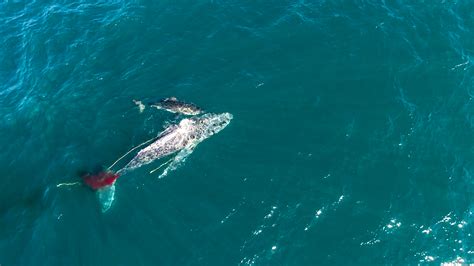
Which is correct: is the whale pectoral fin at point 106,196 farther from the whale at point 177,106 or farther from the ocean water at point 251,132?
the whale at point 177,106

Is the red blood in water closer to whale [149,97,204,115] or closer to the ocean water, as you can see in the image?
the ocean water

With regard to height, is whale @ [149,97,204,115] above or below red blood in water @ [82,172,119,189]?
above

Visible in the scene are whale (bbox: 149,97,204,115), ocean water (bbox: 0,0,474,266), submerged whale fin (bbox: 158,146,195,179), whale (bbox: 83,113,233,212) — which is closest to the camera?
Answer: ocean water (bbox: 0,0,474,266)

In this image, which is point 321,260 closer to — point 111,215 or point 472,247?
point 472,247

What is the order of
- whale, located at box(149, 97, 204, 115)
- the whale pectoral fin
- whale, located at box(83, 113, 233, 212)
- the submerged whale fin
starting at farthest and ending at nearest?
whale, located at box(149, 97, 204, 115) < the submerged whale fin < whale, located at box(83, 113, 233, 212) < the whale pectoral fin

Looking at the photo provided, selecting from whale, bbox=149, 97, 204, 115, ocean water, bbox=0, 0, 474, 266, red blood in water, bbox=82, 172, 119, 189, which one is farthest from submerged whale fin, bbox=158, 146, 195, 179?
whale, bbox=149, 97, 204, 115

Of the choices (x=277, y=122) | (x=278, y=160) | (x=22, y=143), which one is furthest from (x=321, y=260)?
(x=22, y=143)
